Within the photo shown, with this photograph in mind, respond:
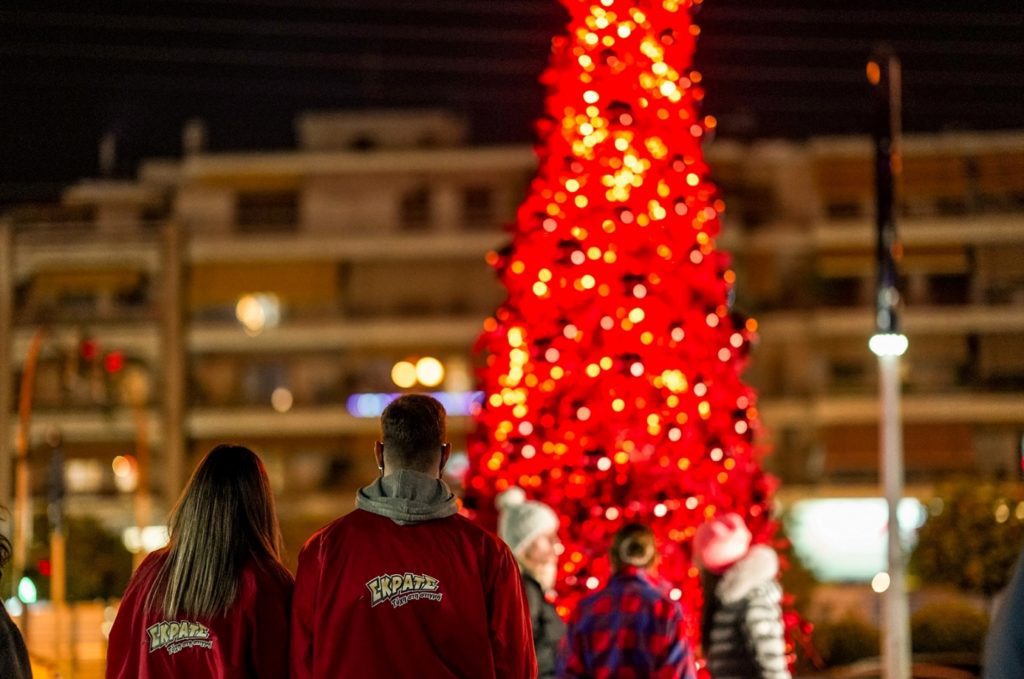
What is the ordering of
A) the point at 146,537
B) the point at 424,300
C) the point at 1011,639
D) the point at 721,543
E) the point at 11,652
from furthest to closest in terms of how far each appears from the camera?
the point at 424,300 → the point at 146,537 → the point at 721,543 → the point at 11,652 → the point at 1011,639

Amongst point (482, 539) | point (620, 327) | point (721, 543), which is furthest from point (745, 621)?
point (482, 539)

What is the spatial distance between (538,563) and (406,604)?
11.1 feet

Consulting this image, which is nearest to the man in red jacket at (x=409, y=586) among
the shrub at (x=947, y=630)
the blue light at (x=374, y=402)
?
the shrub at (x=947, y=630)

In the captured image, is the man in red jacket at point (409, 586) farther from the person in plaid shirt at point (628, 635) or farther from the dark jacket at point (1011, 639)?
the dark jacket at point (1011, 639)

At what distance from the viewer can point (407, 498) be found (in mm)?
4340

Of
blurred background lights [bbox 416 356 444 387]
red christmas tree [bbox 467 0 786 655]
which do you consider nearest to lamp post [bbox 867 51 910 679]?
red christmas tree [bbox 467 0 786 655]

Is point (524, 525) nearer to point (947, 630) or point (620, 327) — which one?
point (620, 327)

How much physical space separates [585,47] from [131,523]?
1837 inches

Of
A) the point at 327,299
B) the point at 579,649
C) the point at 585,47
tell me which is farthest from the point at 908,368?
the point at 579,649

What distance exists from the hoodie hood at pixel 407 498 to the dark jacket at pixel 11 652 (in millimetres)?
990

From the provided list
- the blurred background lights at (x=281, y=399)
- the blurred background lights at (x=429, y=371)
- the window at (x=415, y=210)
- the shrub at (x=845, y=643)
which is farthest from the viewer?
the window at (x=415, y=210)

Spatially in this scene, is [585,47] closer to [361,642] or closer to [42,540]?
[361,642]

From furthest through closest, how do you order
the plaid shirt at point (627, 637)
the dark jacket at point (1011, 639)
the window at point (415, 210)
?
the window at point (415, 210), the plaid shirt at point (627, 637), the dark jacket at point (1011, 639)

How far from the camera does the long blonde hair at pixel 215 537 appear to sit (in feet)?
14.6
